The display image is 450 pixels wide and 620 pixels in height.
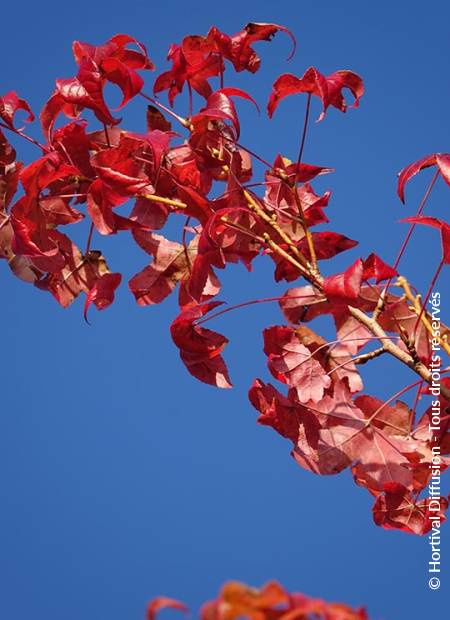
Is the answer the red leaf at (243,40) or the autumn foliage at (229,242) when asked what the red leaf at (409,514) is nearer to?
the autumn foliage at (229,242)

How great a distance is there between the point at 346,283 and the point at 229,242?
0.14 meters

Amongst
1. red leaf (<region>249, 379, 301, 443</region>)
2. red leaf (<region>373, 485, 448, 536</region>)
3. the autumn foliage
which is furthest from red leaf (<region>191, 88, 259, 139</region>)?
red leaf (<region>373, 485, 448, 536</region>)

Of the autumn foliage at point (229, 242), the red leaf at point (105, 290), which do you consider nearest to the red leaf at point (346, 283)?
the autumn foliage at point (229, 242)

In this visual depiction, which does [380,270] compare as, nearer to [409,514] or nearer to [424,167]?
[424,167]

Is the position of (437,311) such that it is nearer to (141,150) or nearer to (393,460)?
(393,460)

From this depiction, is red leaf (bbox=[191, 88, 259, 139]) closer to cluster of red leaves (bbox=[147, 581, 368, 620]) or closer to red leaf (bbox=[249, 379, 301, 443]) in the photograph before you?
red leaf (bbox=[249, 379, 301, 443])

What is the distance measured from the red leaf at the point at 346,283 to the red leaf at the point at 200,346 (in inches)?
4.9

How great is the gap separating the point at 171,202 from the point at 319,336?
0.64 ft

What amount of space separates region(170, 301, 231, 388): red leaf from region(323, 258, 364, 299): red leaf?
124 mm

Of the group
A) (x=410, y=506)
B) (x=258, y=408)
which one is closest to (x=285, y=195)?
(x=258, y=408)

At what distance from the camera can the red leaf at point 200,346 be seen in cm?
83

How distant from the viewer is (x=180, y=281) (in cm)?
93

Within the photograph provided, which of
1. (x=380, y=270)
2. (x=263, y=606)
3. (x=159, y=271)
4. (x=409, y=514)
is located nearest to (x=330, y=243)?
(x=380, y=270)

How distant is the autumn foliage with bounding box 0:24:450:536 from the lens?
81cm
